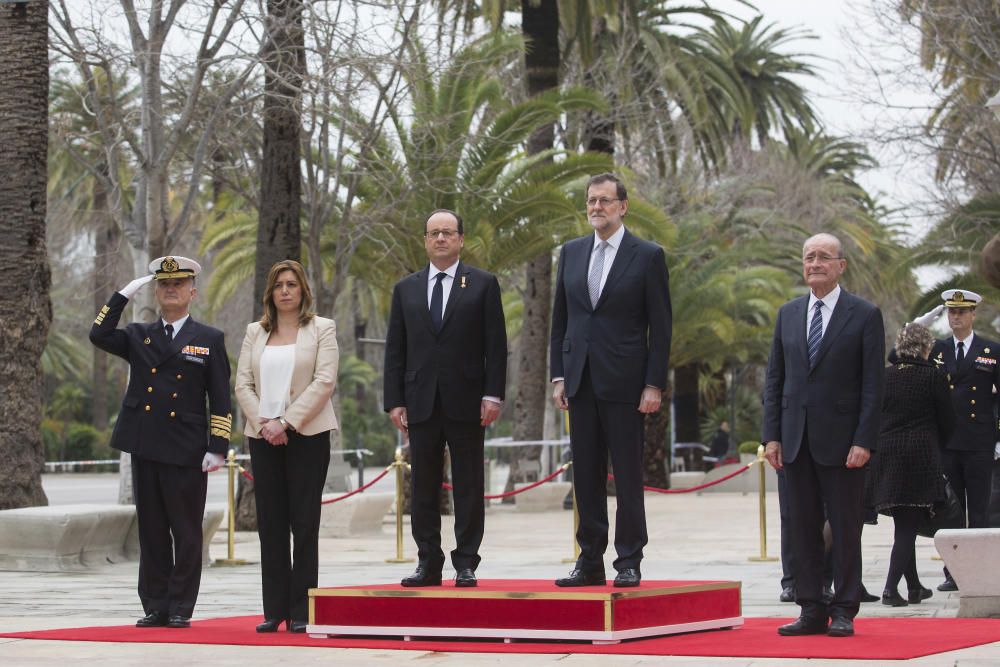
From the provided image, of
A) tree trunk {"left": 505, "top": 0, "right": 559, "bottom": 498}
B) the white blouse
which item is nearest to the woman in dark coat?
the white blouse

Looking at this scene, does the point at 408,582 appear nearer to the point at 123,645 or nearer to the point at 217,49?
the point at 123,645

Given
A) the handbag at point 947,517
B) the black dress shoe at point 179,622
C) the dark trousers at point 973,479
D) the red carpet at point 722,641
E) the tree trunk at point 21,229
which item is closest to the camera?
the red carpet at point 722,641

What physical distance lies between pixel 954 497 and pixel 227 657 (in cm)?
600

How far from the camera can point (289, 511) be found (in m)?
8.76

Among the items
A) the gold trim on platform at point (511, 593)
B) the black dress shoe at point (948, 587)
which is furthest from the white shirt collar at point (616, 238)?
the black dress shoe at point (948, 587)

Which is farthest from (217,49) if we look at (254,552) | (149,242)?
(254,552)

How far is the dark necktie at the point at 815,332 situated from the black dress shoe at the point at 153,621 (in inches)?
158

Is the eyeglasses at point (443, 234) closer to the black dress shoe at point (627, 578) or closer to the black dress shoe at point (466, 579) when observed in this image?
the black dress shoe at point (466, 579)

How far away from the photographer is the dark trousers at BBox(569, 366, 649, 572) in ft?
26.6

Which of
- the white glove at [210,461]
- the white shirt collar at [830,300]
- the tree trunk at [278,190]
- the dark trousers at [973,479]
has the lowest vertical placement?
the dark trousers at [973,479]

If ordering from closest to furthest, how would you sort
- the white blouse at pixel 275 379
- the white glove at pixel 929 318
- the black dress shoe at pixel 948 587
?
the white blouse at pixel 275 379
the white glove at pixel 929 318
the black dress shoe at pixel 948 587

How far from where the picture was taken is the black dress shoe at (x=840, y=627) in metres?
8.06

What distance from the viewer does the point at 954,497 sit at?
1133 cm

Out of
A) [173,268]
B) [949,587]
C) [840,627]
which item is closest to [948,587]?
[949,587]
